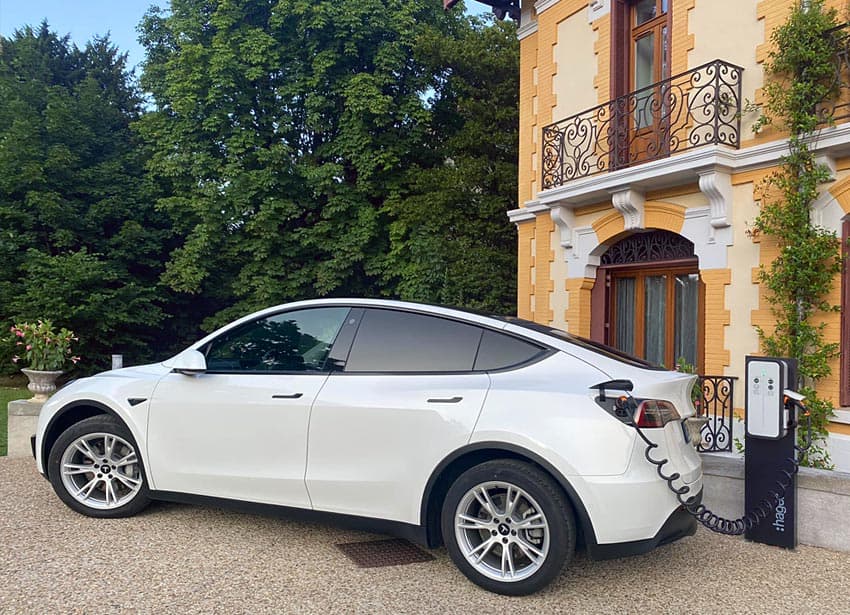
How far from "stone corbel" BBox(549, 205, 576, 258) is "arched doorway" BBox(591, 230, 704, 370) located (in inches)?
21.7

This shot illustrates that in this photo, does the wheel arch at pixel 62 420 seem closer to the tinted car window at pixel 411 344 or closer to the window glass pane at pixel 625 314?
the tinted car window at pixel 411 344

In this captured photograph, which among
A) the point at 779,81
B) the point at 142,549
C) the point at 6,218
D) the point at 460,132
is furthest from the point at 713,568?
the point at 6,218

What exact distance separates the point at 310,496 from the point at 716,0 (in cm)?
699

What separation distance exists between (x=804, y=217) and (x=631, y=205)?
6.64 ft

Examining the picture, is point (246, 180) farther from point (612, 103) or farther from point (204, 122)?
point (612, 103)

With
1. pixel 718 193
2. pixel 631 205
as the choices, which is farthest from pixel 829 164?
pixel 631 205

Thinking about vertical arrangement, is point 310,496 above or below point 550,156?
below

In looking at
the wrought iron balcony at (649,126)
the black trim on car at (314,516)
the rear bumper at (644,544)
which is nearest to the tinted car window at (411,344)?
the black trim on car at (314,516)

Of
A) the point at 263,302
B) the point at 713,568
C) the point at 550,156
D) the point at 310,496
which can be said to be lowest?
the point at 713,568

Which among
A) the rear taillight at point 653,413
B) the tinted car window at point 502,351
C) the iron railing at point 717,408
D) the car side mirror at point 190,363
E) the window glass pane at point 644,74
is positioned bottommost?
the iron railing at point 717,408

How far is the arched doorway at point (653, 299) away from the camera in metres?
8.00

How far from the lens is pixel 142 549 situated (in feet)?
13.4

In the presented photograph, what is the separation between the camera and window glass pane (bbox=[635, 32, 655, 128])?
27.3 ft

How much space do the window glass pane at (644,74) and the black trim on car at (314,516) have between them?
6410 millimetres
